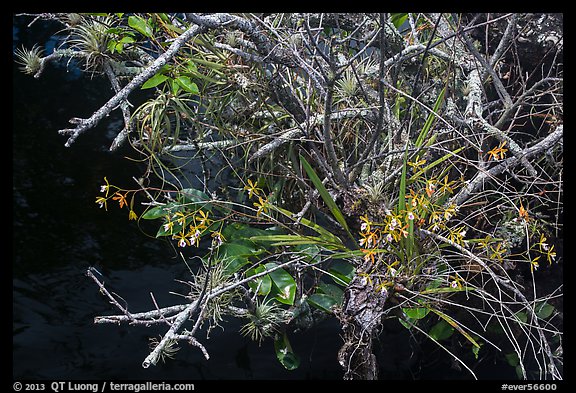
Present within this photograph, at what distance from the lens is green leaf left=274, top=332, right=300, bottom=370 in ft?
9.24

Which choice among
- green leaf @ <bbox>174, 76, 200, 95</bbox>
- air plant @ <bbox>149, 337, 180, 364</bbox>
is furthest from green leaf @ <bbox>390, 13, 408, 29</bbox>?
air plant @ <bbox>149, 337, 180, 364</bbox>

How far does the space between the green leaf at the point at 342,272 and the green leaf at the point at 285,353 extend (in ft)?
1.28

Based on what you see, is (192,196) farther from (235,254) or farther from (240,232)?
(235,254)

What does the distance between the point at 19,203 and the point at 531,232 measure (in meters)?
2.96

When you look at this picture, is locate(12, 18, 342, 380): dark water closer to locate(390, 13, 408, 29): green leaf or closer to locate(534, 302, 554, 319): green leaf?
locate(534, 302, 554, 319): green leaf

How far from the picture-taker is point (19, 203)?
11.5 feet

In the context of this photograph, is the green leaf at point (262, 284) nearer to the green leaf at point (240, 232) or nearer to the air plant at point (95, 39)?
the green leaf at point (240, 232)

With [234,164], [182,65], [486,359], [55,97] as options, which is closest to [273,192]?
[234,164]

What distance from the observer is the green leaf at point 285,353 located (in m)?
2.82

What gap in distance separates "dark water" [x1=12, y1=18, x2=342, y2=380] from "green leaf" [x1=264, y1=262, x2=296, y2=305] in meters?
0.46

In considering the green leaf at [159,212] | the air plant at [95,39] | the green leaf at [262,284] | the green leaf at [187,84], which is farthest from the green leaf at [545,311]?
the air plant at [95,39]

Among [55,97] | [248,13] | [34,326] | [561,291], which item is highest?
[248,13]

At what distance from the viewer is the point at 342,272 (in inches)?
114

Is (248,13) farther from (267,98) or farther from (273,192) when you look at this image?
(273,192)
